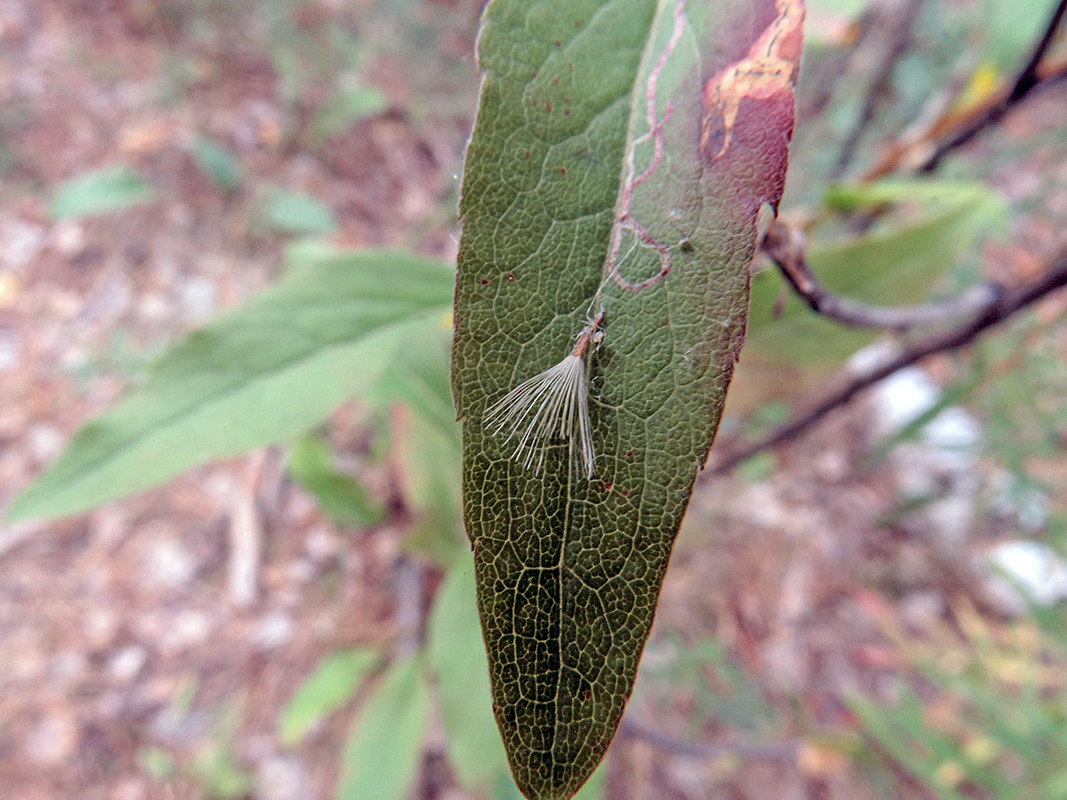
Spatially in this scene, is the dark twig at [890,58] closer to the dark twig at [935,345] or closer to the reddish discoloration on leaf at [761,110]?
the dark twig at [935,345]

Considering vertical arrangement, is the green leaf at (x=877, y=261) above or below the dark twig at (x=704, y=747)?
above

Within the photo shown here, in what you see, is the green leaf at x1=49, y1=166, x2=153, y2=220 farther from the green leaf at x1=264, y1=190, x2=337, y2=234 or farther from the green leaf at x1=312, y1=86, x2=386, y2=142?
the green leaf at x1=312, y1=86, x2=386, y2=142

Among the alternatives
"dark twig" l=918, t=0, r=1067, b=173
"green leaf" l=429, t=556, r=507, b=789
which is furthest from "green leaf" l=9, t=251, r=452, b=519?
"dark twig" l=918, t=0, r=1067, b=173

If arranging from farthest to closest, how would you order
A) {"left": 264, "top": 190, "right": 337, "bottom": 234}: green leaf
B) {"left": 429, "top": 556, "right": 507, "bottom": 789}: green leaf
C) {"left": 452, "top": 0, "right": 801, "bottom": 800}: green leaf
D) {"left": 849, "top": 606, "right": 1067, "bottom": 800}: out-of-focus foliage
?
{"left": 264, "top": 190, "right": 337, "bottom": 234}: green leaf
{"left": 849, "top": 606, "right": 1067, "bottom": 800}: out-of-focus foliage
{"left": 429, "top": 556, "right": 507, "bottom": 789}: green leaf
{"left": 452, "top": 0, "right": 801, "bottom": 800}: green leaf

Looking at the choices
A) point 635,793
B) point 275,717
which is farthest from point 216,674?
point 635,793

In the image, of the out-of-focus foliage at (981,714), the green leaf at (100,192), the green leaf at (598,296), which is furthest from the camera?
the green leaf at (100,192)

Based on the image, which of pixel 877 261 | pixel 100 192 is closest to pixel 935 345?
pixel 877 261

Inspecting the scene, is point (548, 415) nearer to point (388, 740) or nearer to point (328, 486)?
point (328, 486)

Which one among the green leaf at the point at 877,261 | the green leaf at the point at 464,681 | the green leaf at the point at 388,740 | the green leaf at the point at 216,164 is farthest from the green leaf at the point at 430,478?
the green leaf at the point at 216,164
